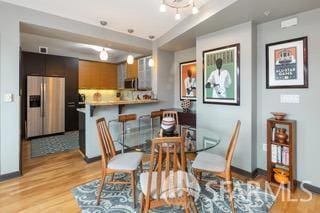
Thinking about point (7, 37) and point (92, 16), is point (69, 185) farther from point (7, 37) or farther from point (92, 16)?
point (92, 16)

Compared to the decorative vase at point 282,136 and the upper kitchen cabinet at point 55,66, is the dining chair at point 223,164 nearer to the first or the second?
the decorative vase at point 282,136

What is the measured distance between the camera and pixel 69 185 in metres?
2.68

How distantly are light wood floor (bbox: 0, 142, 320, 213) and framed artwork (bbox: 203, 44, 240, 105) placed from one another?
4.29 feet

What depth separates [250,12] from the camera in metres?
2.56

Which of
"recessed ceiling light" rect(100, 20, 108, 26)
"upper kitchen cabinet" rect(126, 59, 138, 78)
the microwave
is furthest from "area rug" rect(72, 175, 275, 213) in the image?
"upper kitchen cabinet" rect(126, 59, 138, 78)

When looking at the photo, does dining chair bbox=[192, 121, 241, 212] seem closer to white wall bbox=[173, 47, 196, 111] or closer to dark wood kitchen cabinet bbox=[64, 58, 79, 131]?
white wall bbox=[173, 47, 196, 111]

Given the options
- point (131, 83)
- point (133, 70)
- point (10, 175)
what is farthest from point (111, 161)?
point (133, 70)

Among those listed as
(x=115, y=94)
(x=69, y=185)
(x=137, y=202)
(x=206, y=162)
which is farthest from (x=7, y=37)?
(x=115, y=94)

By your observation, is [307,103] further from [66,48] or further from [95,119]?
[66,48]

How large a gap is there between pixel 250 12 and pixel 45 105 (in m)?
5.51

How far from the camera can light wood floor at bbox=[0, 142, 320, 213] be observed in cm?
216

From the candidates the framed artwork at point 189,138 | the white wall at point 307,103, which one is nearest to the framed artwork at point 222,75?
the white wall at point 307,103

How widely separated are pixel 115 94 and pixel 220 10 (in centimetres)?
556

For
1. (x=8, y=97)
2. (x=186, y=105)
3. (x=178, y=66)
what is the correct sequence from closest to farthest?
(x=8, y=97)
(x=186, y=105)
(x=178, y=66)
